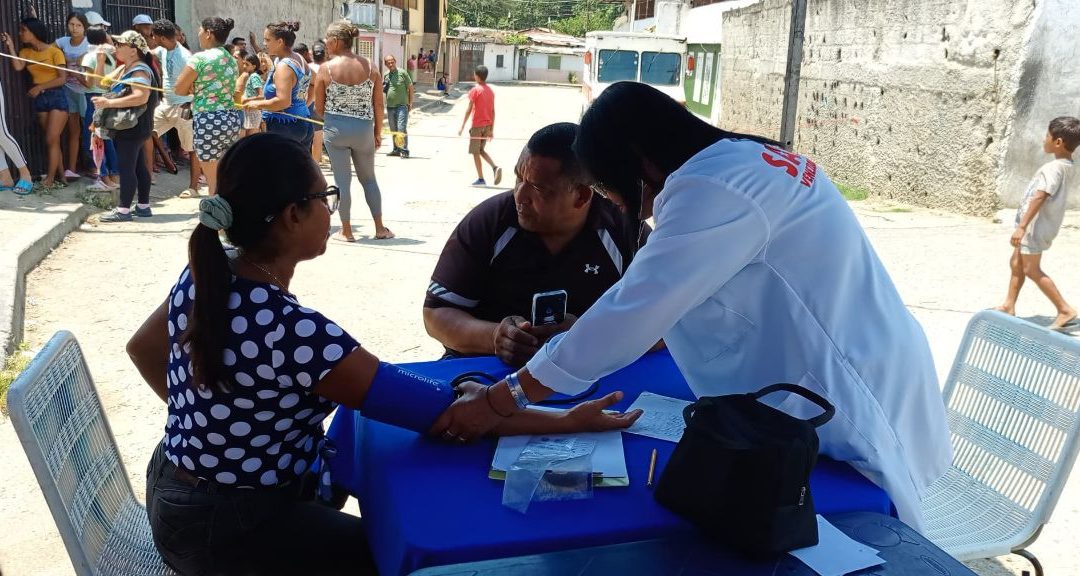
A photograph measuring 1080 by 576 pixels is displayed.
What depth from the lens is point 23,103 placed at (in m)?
8.66

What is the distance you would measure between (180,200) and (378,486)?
8.35m

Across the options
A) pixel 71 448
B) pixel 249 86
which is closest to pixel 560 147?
pixel 71 448

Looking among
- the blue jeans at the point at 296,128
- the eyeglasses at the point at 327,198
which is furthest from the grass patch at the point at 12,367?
the blue jeans at the point at 296,128

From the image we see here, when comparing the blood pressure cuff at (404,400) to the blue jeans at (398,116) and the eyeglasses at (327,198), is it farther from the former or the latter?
the blue jeans at (398,116)

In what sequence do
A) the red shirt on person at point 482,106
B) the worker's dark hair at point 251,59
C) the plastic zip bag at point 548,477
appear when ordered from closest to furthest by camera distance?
1. the plastic zip bag at point 548,477
2. the worker's dark hair at point 251,59
3. the red shirt on person at point 482,106

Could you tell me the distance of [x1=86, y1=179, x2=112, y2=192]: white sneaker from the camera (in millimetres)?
8656

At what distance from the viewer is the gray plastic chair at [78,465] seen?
1.74 m

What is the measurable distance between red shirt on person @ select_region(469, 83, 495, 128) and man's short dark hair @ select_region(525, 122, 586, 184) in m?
9.47

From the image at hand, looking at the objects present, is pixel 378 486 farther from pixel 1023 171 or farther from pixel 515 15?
pixel 515 15

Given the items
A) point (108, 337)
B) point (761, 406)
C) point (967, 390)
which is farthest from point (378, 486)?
point (108, 337)

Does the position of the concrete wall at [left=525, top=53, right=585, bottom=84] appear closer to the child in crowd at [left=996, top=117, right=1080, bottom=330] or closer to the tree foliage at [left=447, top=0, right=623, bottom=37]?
the tree foliage at [left=447, top=0, right=623, bottom=37]

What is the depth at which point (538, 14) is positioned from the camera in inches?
3519

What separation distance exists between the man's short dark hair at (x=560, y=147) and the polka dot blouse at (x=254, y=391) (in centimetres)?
109

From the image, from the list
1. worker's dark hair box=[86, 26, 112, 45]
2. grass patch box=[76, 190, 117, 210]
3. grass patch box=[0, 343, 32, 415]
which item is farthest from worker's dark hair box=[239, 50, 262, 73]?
grass patch box=[0, 343, 32, 415]
